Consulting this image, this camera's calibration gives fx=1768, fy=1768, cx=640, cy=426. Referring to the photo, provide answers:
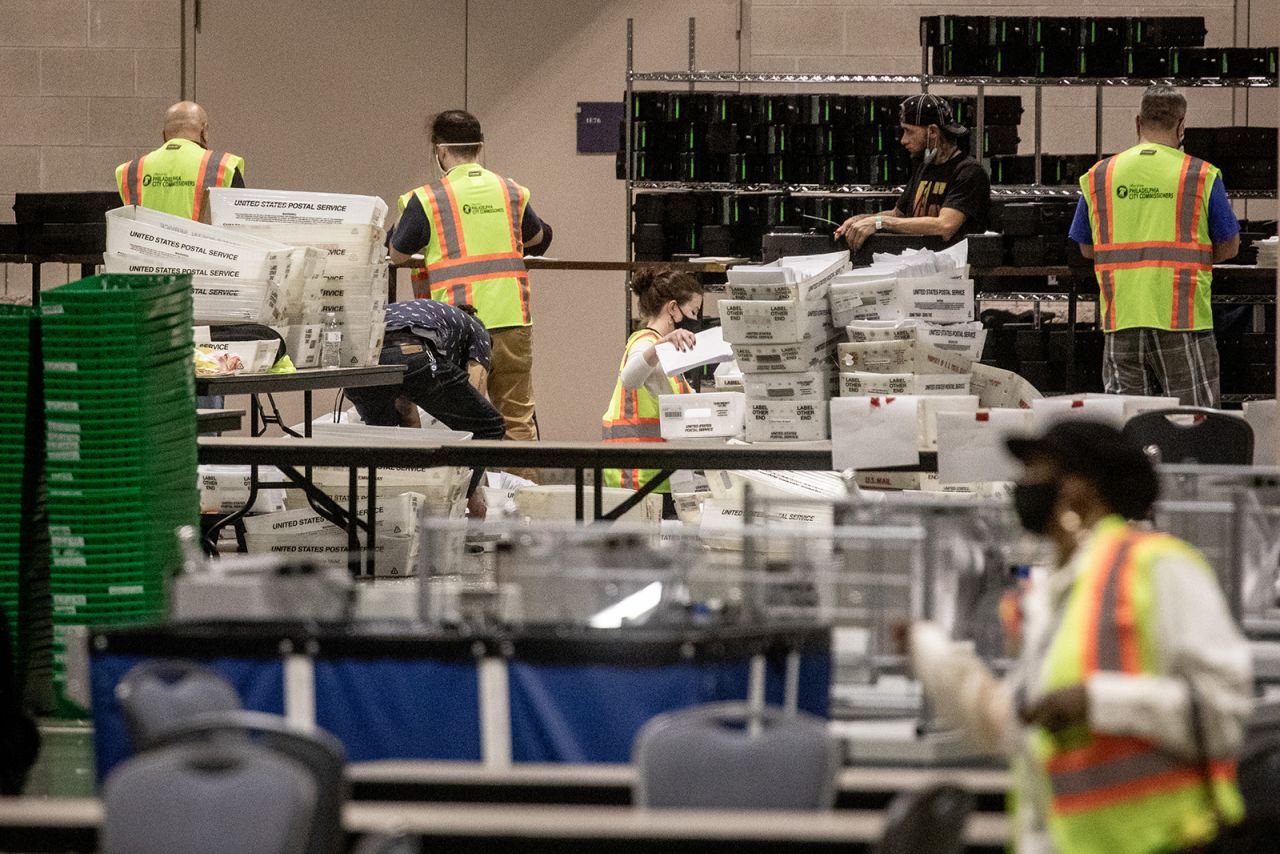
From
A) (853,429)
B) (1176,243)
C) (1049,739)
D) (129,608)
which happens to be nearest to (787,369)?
(853,429)

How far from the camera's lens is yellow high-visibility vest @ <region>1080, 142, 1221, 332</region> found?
8102 millimetres

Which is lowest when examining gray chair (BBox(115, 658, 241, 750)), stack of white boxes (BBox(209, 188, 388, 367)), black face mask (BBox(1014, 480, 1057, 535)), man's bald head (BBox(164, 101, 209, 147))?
gray chair (BBox(115, 658, 241, 750))

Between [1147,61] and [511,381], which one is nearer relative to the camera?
[511,381]

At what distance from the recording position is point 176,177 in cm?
962

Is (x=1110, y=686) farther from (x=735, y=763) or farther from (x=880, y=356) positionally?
(x=880, y=356)

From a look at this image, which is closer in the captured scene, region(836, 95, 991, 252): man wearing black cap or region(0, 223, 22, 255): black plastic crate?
region(836, 95, 991, 252): man wearing black cap

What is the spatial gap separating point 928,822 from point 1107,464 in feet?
2.22

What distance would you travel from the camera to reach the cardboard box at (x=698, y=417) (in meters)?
7.37

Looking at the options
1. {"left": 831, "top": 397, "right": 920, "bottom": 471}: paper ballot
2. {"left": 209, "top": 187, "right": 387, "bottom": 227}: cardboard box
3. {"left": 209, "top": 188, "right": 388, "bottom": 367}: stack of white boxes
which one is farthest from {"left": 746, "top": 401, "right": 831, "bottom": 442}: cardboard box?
{"left": 209, "top": 187, "right": 387, "bottom": 227}: cardboard box

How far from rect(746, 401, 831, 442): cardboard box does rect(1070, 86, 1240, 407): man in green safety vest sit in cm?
197

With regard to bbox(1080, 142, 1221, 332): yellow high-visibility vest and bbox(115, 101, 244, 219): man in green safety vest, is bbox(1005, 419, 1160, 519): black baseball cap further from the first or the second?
bbox(115, 101, 244, 219): man in green safety vest

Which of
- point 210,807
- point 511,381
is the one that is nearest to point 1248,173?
point 511,381

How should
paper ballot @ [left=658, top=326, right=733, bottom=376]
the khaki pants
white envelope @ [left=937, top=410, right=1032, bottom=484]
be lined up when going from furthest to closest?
the khaki pants → paper ballot @ [left=658, top=326, right=733, bottom=376] → white envelope @ [left=937, top=410, right=1032, bottom=484]

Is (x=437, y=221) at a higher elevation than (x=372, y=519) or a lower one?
higher
